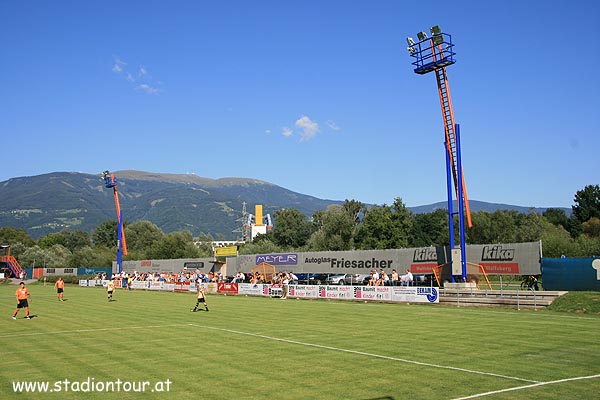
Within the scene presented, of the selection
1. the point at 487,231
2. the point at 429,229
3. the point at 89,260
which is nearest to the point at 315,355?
the point at 487,231

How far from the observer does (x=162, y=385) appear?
38.2 feet

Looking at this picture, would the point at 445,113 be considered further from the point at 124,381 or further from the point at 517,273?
the point at 124,381

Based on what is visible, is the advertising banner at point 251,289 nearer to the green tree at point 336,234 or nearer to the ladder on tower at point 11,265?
the green tree at point 336,234

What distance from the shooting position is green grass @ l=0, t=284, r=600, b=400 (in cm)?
1122

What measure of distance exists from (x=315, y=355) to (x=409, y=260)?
3441 cm

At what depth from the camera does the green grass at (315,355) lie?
11.2 m

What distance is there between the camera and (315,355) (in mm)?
15227

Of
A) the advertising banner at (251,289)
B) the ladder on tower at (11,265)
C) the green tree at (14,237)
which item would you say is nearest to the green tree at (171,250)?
the ladder on tower at (11,265)

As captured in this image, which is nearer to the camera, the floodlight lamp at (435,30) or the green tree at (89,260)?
the floodlight lamp at (435,30)

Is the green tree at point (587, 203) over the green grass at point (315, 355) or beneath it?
over

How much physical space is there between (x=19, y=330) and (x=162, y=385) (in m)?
13.4

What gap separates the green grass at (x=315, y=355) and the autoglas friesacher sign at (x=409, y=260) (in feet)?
47.8

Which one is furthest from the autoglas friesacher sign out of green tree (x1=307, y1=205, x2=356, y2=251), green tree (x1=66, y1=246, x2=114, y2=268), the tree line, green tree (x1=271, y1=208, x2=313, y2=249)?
green tree (x1=271, y1=208, x2=313, y2=249)

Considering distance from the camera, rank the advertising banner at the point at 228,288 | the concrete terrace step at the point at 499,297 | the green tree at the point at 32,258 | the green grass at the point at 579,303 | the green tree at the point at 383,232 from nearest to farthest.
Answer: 1. the green grass at the point at 579,303
2. the concrete terrace step at the point at 499,297
3. the advertising banner at the point at 228,288
4. the green tree at the point at 383,232
5. the green tree at the point at 32,258
